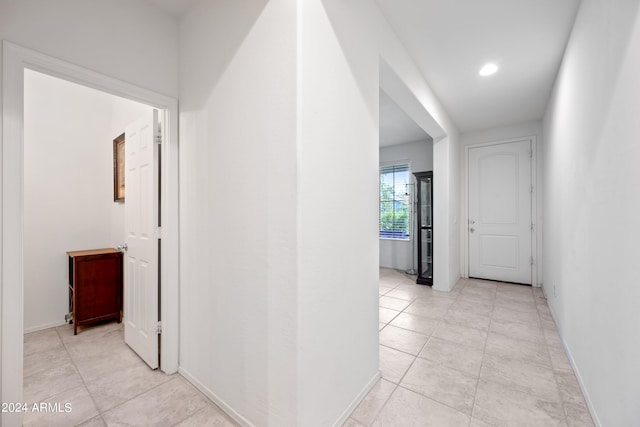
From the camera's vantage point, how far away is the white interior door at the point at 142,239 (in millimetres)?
1993

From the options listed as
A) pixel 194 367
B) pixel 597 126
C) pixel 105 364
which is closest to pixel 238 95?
pixel 194 367

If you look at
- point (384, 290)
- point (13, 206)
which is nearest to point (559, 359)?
point (384, 290)

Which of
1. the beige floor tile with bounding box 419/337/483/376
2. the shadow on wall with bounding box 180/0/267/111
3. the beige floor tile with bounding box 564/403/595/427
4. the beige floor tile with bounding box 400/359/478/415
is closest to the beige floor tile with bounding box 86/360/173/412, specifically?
the beige floor tile with bounding box 400/359/478/415

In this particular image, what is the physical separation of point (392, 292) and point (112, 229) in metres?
3.87

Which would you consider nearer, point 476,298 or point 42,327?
point 42,327

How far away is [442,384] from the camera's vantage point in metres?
1.85

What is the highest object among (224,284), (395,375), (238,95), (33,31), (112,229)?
(33,31)

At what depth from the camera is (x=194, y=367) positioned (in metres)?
1.83

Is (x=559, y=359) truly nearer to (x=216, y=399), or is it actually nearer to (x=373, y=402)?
(x=373, y=402)

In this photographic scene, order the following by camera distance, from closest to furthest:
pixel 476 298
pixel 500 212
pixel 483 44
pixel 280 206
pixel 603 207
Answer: pixel 280 206 → pixel 603 207 → pixel 483 44 → pixel 476 298 → pixel 500 212

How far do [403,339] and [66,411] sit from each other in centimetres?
252

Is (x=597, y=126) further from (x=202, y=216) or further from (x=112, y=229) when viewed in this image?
(x=112, y=229)

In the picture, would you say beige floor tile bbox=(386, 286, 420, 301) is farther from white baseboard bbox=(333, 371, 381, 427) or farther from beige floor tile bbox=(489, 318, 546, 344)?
white baseboard bbox=(333, 371, 381, 427)

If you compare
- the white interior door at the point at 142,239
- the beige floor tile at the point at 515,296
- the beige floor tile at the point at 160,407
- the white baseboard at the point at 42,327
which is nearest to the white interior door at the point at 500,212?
the beige floor tile at the point at 515,296
